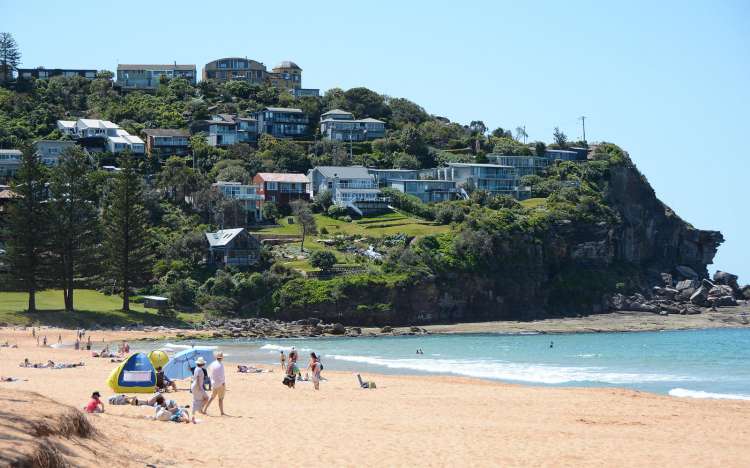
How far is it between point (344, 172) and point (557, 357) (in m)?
48.8

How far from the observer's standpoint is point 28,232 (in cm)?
5831

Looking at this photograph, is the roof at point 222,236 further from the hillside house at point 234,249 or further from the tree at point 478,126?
the tree at point 478,126

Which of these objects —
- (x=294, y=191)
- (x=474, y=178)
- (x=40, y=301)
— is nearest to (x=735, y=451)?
(x=40, y=301)

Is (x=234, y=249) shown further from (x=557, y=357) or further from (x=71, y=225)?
(x=557, y=357)

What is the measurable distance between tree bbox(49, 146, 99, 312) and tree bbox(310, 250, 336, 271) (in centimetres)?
1652

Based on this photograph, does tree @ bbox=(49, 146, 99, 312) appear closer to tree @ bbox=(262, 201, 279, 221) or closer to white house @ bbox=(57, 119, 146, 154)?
tree @ bbox=(262, 201, 279, 221)

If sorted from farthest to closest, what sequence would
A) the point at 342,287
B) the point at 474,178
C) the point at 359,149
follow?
the point at 359,149, the point at 474,178, the point at 342,287

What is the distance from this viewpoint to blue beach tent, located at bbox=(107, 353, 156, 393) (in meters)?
22.9

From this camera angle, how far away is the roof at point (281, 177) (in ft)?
291

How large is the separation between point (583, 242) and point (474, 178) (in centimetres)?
1635

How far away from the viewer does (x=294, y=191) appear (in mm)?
89688

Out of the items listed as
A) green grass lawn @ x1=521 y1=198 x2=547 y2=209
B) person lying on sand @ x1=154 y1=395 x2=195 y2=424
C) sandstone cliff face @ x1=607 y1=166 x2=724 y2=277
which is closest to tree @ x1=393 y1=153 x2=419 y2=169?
green grass lawn @ x1=521 y1=198 x2=547 y2=209

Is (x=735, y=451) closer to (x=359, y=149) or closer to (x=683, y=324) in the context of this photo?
(x=683, y=324)

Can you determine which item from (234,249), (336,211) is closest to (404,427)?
(234,249)
